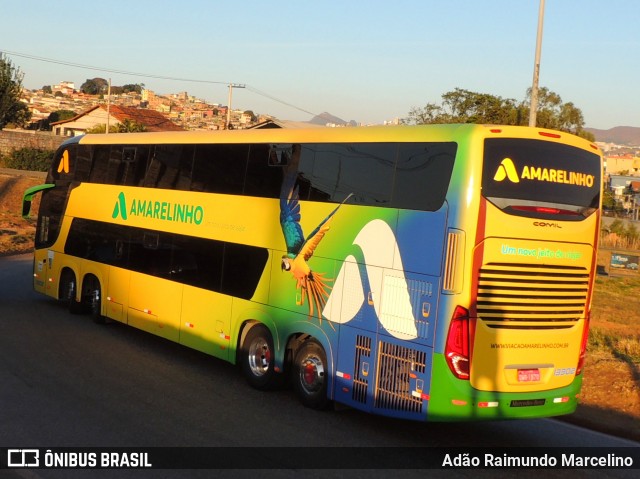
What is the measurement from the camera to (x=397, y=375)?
32.4ft

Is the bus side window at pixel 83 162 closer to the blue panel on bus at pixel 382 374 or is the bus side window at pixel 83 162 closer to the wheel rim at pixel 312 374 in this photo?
the wheel rim at pixel 312 374

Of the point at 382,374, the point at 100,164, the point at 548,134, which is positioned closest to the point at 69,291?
the point at 100,164

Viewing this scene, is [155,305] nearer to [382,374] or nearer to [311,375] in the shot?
[311,375]

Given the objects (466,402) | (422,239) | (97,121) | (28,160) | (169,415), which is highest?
(97,121)

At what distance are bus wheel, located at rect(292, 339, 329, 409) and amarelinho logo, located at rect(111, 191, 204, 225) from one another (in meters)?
3.40

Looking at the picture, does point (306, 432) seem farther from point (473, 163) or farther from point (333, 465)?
point (473, 163)

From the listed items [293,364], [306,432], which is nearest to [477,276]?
[306,432]

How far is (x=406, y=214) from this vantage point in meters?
9.95

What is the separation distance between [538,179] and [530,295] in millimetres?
1312

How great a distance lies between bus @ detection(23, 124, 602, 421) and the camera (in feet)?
30.7

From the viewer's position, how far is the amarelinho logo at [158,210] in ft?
46.6

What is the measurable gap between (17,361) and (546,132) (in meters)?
8.83

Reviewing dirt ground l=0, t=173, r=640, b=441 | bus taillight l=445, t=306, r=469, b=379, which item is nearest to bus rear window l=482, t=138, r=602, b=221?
bus taillight l=445, t=306, r=469, b=379

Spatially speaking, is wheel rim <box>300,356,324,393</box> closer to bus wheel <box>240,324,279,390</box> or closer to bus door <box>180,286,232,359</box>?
bus wheel <box>240,324,279,390</box>
